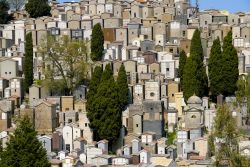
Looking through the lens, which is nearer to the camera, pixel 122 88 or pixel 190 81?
pixel 122 88

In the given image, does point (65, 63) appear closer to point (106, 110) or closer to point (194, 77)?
point (194, 77)

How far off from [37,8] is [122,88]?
25.7 metres

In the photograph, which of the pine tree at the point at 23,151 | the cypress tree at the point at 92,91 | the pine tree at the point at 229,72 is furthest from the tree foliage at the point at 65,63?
the pine tree at the point at 23,151

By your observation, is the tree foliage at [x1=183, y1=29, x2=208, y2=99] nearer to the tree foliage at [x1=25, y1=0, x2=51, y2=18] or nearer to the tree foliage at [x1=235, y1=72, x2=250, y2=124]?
the tree foliage at [x1=235, y1=72, x2=250, y2=124]

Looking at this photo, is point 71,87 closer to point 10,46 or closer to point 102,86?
point 102,86

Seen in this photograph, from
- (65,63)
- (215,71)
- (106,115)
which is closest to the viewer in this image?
(106,115)

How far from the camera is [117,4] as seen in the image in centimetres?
6900

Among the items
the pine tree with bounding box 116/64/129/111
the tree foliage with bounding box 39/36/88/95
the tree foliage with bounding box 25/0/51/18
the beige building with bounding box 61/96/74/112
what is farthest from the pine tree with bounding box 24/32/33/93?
the tree foliage with bounding box 25/0/51/18

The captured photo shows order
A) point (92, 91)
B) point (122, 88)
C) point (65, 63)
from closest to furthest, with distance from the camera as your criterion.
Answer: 1. point (92, 91)
2. point (122, 88)
3. point (65, 63)

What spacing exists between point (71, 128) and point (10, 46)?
1570 cm

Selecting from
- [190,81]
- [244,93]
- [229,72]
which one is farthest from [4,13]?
[244,93]

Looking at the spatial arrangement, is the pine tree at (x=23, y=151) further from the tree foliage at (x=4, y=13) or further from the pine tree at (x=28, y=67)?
the tree foliage at (x=4, y=13)

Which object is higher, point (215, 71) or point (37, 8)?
point (37, 8)

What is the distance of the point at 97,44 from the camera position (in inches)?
2189
